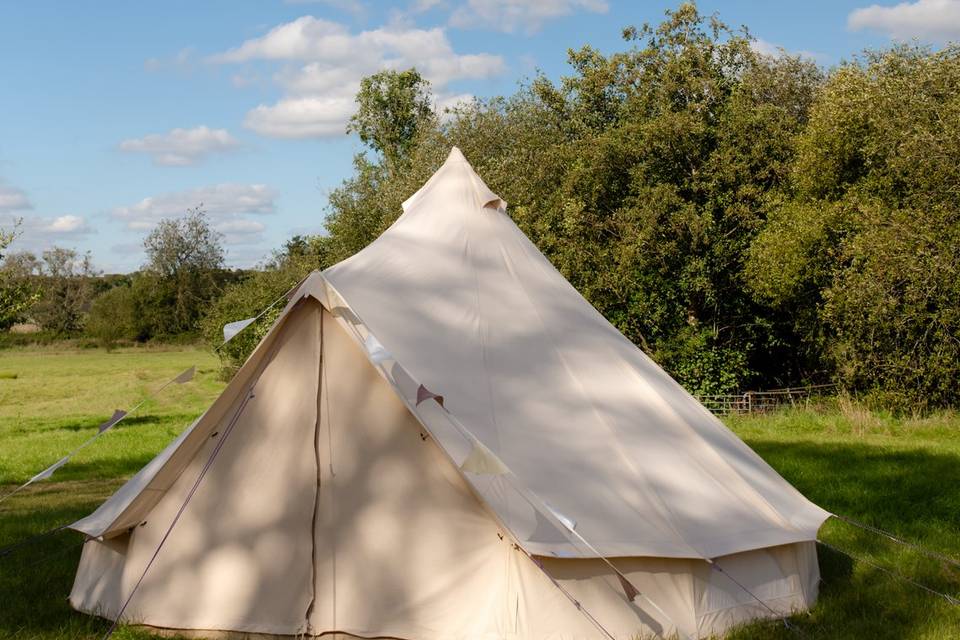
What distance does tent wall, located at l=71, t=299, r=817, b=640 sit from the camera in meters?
5.62

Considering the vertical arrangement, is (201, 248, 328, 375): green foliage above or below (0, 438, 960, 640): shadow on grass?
above

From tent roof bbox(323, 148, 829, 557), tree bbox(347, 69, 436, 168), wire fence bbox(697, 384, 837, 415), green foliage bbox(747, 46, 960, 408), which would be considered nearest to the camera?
tent roof bbox(323, 148, 829, 557)

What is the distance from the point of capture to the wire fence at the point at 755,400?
73.5ft

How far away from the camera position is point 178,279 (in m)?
57.8

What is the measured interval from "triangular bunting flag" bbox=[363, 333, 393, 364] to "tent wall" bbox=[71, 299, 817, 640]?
0.39 m

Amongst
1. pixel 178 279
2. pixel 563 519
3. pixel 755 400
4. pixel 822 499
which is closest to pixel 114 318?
pixel 178 279

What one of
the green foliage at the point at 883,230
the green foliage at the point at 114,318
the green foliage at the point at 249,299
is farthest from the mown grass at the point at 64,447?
the green foliage at the point at 883,230

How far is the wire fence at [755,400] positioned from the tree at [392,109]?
26079 millimetres

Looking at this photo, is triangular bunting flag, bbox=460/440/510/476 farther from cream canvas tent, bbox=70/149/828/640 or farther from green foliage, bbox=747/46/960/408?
green foliage, bbox=747/46/960/408

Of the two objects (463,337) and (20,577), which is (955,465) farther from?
(20,577)

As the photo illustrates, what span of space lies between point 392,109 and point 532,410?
41836mm

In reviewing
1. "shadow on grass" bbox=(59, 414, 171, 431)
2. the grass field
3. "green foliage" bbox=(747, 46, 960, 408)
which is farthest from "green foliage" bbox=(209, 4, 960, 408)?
"shadow on grass" bbox=(59, 414, 171, 431)

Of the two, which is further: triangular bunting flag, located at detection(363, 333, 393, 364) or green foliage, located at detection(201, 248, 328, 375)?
green foliage, located at detection(201, 248, 328, 375)

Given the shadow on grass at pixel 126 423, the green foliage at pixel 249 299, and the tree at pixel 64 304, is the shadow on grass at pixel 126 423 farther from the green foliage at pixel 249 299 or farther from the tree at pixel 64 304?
the tree at pixel 64 304
